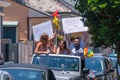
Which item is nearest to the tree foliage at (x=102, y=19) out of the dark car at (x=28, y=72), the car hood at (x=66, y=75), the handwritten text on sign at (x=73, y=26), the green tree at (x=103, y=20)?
the green tree at (x=103, y=20)

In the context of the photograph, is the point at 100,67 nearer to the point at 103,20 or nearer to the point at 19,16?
the point at 103,20

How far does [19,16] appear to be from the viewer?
108 feet

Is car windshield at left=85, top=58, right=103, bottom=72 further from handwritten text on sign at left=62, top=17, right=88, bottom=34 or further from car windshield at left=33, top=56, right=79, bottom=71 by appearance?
car windshield at left=33, top=56, right=79, bottom=71

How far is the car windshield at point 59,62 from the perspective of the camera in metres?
15.2

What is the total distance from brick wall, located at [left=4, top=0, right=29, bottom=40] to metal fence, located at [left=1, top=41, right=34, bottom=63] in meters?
6.54

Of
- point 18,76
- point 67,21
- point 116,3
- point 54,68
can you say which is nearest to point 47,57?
point 54,68

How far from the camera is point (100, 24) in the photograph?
49.3 ft

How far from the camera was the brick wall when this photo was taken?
32.7 meters

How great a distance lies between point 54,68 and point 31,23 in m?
18.2

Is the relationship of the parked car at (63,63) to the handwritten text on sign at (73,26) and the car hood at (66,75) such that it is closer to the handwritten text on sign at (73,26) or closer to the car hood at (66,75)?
the car hood at (66,75)

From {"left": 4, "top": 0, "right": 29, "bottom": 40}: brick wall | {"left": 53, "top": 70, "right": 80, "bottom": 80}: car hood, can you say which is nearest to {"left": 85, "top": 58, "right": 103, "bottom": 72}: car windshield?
{"left": 53, "top": 70, "right": 80, "bottom": 80}: car hood

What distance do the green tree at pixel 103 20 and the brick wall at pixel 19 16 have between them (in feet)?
55.1

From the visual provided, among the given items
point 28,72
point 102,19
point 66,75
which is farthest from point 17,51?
point 28,72

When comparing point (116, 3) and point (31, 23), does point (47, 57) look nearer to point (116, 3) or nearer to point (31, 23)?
point (116, 3)
